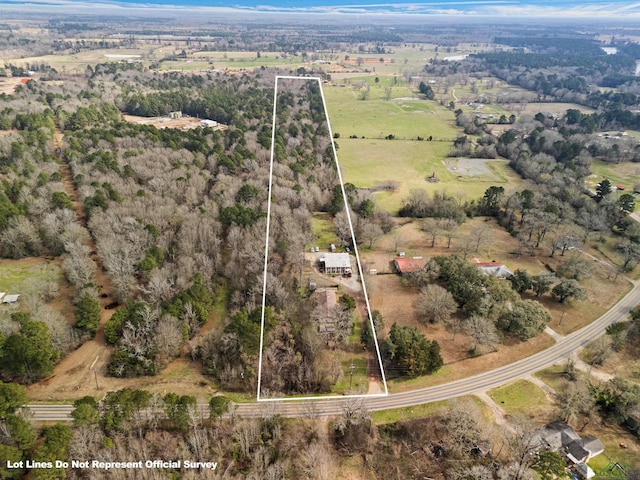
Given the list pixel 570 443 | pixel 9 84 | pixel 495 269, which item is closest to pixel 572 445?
pixel 570 443

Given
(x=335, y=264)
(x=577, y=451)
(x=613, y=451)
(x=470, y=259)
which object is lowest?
(x=470, y=259)

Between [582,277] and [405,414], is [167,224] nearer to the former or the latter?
[405,414]

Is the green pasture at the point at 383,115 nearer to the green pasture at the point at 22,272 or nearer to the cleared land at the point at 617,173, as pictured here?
the cleared land at the point at 617,173

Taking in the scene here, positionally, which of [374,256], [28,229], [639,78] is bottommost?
[374,256]

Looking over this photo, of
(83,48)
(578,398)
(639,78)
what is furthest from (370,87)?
(83,48)

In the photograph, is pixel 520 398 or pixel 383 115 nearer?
pixel 520 398

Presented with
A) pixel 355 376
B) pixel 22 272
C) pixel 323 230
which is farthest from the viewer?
pixel 323 230

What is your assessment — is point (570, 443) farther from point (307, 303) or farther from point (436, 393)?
point (307, 303)
